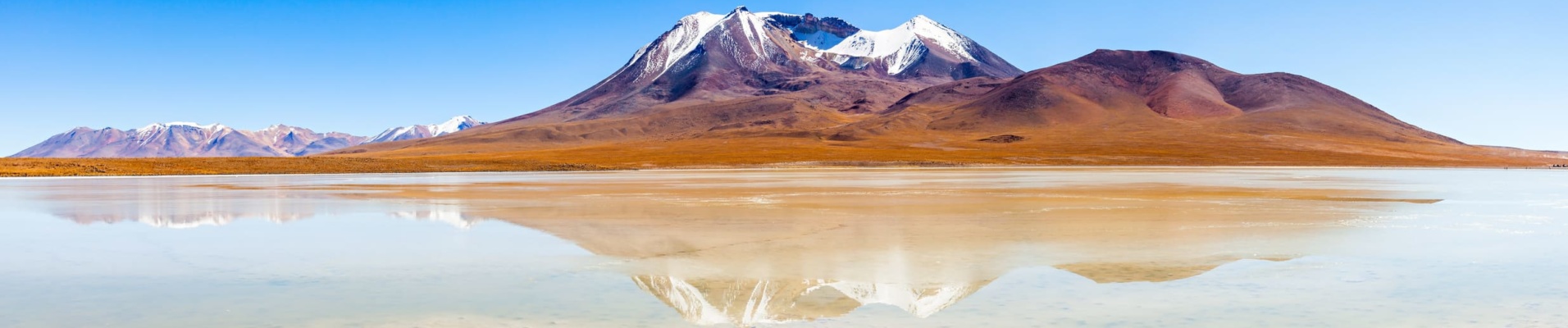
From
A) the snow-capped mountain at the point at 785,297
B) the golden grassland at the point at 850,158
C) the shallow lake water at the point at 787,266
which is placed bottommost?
the snow-capped mountain at the point at 785,297

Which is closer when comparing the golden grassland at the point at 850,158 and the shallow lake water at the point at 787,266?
the shallow lake water at the point at 787,266

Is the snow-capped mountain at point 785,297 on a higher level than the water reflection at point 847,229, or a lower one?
lower

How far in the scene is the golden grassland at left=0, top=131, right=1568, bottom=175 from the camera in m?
74.1

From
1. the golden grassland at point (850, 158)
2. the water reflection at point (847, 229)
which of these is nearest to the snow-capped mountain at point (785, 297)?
the water reflection at point (847, 229)

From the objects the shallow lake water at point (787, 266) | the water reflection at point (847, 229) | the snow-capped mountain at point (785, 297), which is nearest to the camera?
the shallow lake water at point (787, 266)

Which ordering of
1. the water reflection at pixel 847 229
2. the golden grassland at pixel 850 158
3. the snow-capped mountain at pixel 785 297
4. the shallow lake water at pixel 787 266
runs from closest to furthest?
1. the shallow lake water at pixel 787 266
2. the snow-capped mountain at pixel 785 297
3. the water reflection at pixel 847 229
4. the golden grassland at pixel 850 158

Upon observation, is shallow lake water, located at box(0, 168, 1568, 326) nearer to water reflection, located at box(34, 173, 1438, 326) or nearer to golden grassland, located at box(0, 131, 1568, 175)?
water reflection, located at box(34, 173, 1438, 326)

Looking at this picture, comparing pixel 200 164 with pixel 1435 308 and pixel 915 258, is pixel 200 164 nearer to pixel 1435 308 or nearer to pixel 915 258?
pixel 915 258

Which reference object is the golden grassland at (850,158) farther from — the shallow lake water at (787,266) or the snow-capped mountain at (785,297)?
the snow-capped mountain at (785,297)

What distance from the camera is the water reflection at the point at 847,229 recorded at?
10133 mm

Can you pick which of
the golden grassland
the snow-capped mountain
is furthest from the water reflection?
the golden grassland

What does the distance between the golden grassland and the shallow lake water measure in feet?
185

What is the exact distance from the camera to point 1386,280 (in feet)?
33.4

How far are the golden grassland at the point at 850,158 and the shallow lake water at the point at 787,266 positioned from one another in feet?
185
